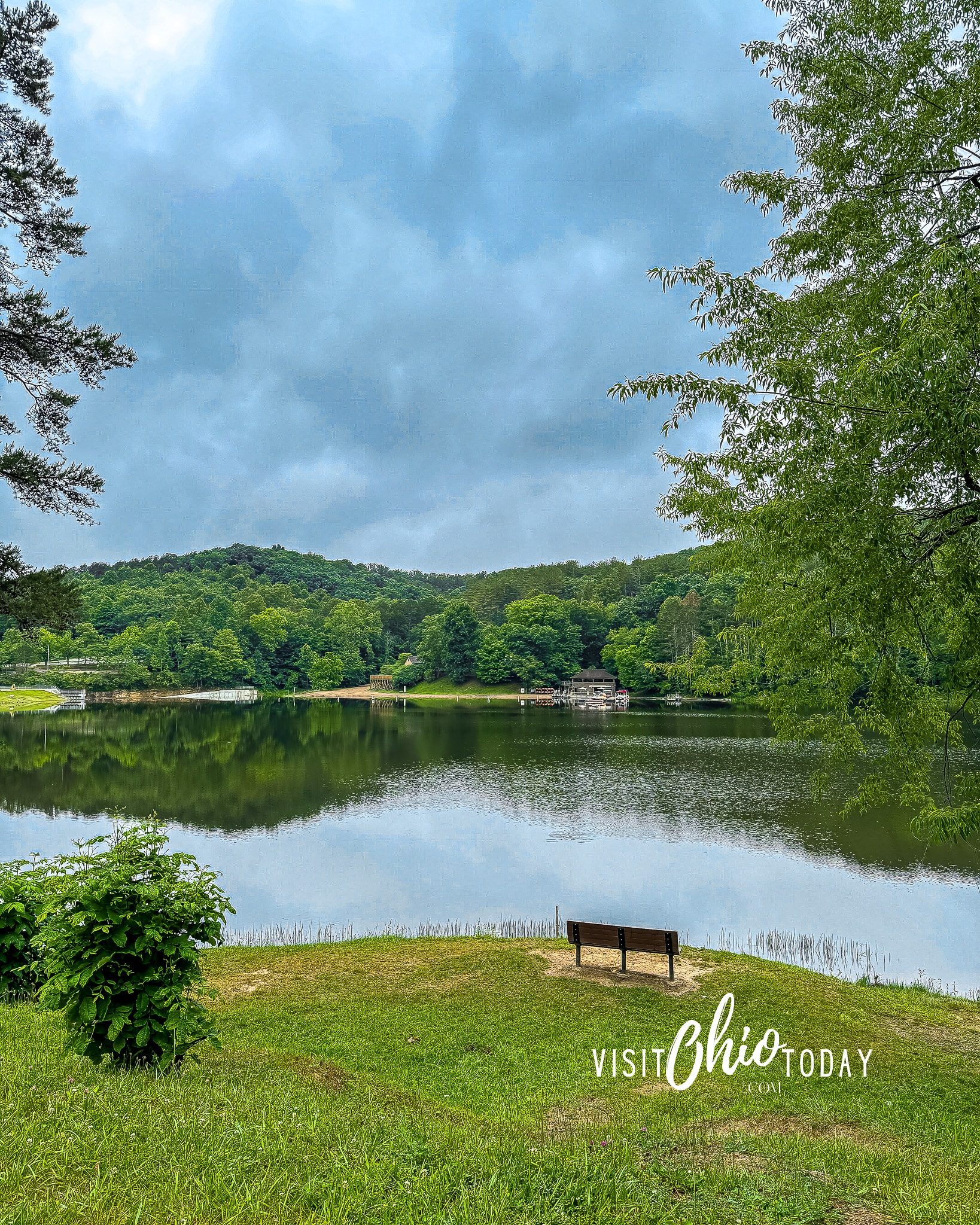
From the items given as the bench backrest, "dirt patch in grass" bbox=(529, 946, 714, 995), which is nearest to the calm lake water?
"dirt patch in grass" bbox=(529, 946, 714, 995)

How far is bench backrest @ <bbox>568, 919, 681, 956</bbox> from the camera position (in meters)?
9.57

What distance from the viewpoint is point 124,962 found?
463cm

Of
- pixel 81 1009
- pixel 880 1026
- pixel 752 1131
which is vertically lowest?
pixel 880 1026

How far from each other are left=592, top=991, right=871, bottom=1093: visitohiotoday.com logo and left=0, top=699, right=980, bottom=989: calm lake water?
4615mm

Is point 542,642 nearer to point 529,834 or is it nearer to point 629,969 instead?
point 529,834

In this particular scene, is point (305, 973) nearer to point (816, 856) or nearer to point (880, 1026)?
point (880, 1026)

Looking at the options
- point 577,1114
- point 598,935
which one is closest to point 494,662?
point 598,935

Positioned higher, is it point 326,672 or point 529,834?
point 326,672

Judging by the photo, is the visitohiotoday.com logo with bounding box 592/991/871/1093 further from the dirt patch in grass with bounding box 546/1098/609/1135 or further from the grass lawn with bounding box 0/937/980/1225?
the dirt patch in grass with bounding box 546/1098/609/1135

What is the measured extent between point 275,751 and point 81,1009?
38.6 metres

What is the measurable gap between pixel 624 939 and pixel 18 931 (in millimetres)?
7270

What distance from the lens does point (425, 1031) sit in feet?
25.9

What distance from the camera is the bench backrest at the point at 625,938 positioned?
9570mm

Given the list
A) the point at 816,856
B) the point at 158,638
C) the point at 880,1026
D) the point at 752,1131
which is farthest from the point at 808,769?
the point at 158,638
